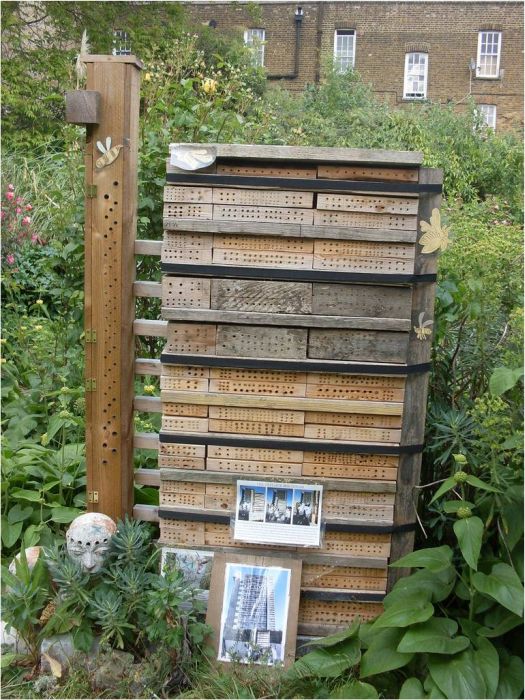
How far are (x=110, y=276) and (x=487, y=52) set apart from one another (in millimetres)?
26794

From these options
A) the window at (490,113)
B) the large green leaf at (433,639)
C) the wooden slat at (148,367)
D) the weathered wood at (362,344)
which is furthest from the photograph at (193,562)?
the window at (490,113)

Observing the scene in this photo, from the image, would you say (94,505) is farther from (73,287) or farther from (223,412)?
(73,287)

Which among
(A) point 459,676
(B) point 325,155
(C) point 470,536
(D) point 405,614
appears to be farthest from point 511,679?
(B) point 325,155

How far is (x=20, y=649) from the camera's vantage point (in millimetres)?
3631

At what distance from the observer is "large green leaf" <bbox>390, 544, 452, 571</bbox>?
320 cm

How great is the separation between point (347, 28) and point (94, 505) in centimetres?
2578

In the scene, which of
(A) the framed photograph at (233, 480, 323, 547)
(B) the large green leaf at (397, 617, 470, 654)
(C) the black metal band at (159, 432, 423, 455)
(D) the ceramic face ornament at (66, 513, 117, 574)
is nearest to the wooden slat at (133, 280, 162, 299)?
(C) the black metal band at (159, 432, 423, 455)

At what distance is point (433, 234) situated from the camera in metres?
3.47

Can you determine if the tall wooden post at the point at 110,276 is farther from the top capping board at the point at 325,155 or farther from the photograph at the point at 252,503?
the photograph at the point at 252,503

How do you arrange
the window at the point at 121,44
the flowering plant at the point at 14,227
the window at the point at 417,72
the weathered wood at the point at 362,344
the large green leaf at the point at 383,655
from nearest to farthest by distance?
the large green leaf at the point at 383,655 → the weathered wood at the point at 362,344 → the flowering plant at the point at 14,227 → the window at the point at 121,44 → the window at the point at 417,72

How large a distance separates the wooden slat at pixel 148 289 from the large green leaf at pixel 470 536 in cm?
164

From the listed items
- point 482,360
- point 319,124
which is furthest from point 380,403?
point 319,124

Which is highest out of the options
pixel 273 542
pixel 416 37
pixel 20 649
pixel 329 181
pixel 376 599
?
pixel 416 37

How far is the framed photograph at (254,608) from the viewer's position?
3496mm
